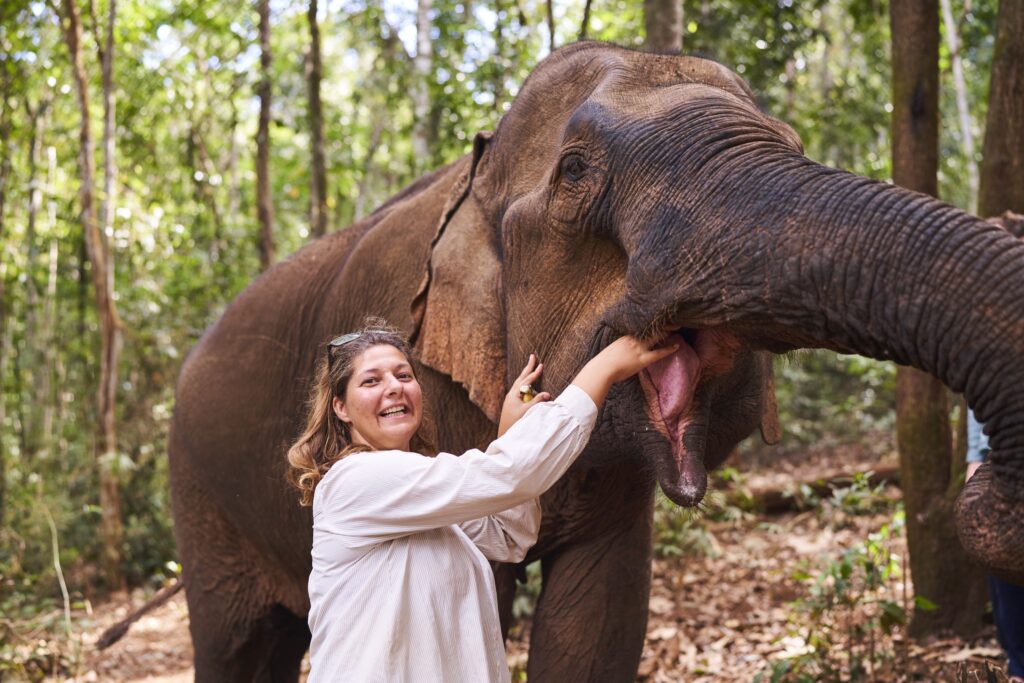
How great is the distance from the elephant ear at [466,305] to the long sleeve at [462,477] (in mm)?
683

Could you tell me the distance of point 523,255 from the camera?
10.4 feet

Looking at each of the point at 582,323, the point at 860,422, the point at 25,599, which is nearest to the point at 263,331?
the point at 582,323

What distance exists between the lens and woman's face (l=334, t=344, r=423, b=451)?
277 cm

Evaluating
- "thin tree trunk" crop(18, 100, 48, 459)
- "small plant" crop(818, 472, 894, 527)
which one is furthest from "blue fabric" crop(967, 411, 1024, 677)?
"thin tree trunk" crop(18, 100, 48, 459)

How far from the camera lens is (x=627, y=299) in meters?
2.74

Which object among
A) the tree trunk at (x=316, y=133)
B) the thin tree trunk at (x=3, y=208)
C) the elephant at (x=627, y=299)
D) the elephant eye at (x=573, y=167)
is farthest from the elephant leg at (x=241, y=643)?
the thin tree trunk at (x=3, y=208)

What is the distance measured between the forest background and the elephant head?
129 inches

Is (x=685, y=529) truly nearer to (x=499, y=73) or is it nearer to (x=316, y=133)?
(x=499, y=73)

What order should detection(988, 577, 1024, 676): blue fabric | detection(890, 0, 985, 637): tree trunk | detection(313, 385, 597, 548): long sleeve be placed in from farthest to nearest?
detection(890, 0, 985, 637): tree trunk < detection(988, 577, 1024, 676): blue fabric < detection(313, 385, 597, 548): long sleeve

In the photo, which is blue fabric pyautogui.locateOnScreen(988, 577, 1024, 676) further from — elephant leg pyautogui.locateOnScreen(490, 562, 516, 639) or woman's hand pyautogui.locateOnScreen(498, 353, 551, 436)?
woman's hand pyautogui.locateOnScreen(498, 353, 551, 436)

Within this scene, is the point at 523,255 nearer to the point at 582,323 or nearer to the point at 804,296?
the point at 582,323

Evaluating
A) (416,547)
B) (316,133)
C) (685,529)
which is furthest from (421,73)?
(416,547)

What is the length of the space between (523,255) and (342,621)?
1.09 metres

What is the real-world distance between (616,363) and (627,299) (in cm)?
15
